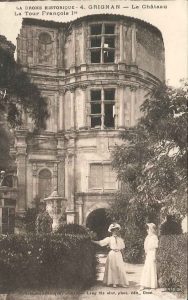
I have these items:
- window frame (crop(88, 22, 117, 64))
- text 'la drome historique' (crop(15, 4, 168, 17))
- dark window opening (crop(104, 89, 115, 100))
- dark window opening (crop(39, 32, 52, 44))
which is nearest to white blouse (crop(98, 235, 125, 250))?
dark window opening (crop(104, 89, 115, 100))

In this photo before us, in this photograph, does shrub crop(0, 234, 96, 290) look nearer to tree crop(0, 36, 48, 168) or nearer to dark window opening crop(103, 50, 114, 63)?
tree crop(0, 36, 48, 168)

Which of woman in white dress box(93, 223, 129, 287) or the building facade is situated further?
the building facade

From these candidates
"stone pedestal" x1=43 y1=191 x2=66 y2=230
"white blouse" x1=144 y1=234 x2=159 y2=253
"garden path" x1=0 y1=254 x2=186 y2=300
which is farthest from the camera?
"stone pedestal" x1=43 y1=191 x2=66 y2=230

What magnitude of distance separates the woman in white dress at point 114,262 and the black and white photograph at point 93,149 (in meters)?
0.01

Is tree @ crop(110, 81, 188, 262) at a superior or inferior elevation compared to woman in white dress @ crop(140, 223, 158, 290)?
superior

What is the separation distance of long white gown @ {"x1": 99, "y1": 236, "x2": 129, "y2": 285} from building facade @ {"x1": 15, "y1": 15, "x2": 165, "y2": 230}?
490 mm

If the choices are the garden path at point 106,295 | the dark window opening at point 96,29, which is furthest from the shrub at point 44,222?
the dark window opening at point 96,29

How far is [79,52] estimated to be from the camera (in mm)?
7148

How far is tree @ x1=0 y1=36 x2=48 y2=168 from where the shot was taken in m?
7.09

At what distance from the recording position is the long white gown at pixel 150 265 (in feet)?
21.3

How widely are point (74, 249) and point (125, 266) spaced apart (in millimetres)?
619

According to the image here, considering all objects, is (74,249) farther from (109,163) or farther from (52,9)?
(52,9)

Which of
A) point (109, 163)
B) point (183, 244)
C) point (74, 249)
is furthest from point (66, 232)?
point (183, 244)

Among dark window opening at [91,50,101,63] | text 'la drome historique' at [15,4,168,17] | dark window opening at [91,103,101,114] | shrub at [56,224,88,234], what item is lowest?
shrub at [56,224,88,234]
